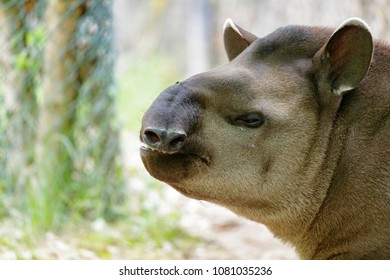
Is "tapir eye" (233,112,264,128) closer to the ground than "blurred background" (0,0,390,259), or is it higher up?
higher up

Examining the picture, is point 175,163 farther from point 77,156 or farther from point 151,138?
point 77,156

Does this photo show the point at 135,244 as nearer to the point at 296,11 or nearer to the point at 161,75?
the point at 296,11

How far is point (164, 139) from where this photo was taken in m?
3.11

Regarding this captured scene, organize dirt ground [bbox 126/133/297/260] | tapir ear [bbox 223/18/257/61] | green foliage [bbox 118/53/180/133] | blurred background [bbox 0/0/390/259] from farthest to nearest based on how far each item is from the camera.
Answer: green foliage [bbox 118/53/180/133] < dirt ground [bbox 126/133/297/260] < blurred background [bbox 0/0/390/259] < tapir ear [bbox 223/18/257/61]

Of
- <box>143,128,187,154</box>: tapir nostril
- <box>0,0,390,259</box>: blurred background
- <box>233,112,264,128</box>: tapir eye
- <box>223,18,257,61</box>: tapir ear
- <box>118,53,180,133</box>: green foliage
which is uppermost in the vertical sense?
<box>223,18,257,61</box>: tapir ear

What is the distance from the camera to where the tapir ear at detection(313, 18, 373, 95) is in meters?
3.33

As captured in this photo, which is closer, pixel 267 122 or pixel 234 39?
pixel 267 122

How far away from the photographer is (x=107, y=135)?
5.91 metres

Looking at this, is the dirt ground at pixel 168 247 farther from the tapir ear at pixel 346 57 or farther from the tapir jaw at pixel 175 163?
the tapir ear at pixel 346 57

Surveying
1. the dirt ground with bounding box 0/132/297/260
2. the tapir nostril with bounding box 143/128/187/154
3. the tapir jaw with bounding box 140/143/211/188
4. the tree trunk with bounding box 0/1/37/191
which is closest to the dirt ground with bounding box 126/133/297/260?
the dirt ground with bounding box 0/132/297/260

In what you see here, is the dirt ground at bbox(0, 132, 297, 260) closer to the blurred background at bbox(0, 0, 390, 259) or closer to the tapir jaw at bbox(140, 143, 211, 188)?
the blurred background at bbox(0, 0, 390, 259)

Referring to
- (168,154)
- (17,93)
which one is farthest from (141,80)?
(168,154)

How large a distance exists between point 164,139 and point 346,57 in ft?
3.03

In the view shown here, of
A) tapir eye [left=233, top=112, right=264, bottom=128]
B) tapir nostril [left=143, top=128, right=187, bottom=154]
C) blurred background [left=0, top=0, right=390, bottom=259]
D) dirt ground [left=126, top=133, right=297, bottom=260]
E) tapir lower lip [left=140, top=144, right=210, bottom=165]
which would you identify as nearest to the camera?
tapir nostril [left=143, top=128, right=187, bottom=154]
